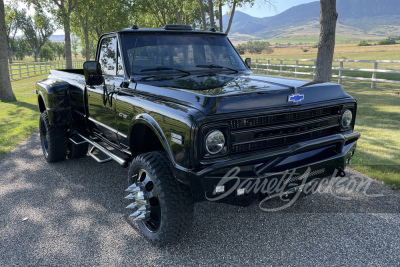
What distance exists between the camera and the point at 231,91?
9.82ft

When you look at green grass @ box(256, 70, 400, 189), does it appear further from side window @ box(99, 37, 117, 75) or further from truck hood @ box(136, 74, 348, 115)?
side window @ box(99, 37, 117, 75)

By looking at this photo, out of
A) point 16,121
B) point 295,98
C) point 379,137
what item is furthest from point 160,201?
point 16,121

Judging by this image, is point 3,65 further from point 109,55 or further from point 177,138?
point 177,138

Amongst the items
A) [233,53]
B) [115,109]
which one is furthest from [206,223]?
[233,53]

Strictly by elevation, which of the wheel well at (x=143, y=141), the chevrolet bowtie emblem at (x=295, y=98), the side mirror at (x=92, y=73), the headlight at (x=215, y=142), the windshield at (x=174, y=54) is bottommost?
the wheel well at (x=143, y=141)

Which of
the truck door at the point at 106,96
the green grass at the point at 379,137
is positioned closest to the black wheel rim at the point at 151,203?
the truck door at the point at 106,96

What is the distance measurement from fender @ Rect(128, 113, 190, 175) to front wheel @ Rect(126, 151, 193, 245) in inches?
8.8

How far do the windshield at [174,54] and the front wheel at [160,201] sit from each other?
1193mm

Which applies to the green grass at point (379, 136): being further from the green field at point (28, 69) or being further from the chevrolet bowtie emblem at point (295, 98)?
the green field at point (28, 69)

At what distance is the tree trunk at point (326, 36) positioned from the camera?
820 centimetres

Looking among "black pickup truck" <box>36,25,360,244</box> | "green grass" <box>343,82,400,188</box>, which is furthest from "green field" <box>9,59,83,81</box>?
"black pickup truck" <box>36,25,360,244</box>

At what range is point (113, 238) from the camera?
3340mm

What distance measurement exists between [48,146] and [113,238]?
2932 millimetres

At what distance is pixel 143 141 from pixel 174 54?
113 cm
